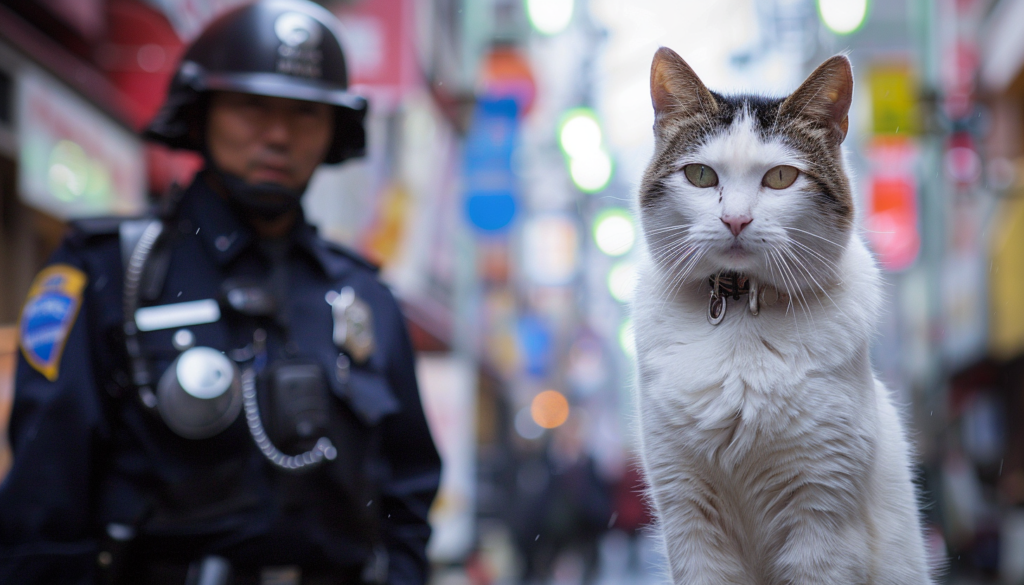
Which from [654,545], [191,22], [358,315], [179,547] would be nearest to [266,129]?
[358,315]

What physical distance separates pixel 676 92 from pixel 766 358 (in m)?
0.47

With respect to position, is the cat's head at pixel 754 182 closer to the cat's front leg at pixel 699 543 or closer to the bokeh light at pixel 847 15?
the cat's front leg at pixel 699 543

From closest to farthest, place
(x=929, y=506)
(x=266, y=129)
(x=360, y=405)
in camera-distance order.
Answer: (x=929, y=506)
(x=360, y=405)
(x=266, y=129)

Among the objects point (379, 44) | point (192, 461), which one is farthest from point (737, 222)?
point (379, 44)

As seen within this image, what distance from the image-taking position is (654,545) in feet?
5.52

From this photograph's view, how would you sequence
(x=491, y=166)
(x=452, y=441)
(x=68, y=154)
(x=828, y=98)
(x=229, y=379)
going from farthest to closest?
1. (x=491, y=166)
2. (x=452, y=441)
3. (x=68, y=154)
4. (x=229, y=379)
5. (x=828, y=98)

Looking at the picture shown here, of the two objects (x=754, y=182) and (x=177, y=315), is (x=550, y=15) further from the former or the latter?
(x=754, y=182)

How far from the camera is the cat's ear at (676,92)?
1382 mm

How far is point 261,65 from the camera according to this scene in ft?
→ 8.71

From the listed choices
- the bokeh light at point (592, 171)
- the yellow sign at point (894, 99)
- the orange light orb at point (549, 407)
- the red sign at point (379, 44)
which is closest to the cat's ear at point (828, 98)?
the yellow sign at point (894, 99)

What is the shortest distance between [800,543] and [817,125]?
0.66 metres

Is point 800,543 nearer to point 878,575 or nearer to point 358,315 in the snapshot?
point 878,575

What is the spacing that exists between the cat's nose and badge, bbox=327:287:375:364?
159 centimetres

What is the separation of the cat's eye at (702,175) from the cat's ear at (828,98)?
5.7 inches
